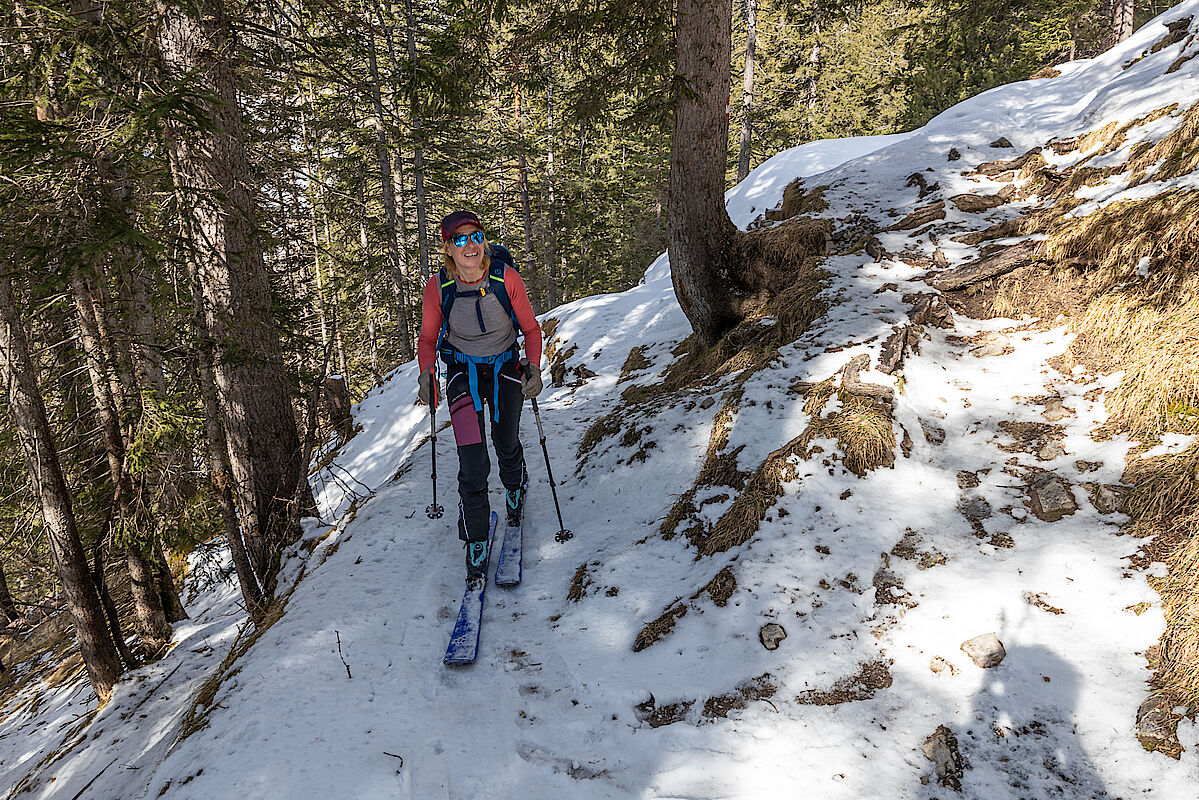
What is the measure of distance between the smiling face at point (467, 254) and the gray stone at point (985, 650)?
4434 mm

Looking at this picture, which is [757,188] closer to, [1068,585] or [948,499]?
[948,499]

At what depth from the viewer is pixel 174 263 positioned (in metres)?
5.14

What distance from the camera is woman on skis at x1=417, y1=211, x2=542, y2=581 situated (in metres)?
5.05

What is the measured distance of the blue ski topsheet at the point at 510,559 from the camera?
505cm

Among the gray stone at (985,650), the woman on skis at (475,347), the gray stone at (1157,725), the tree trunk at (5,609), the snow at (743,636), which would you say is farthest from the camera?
the tree trunk at (5,609)

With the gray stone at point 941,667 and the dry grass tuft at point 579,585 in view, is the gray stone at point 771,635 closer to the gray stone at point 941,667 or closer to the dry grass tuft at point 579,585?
the gray stone at point 941,667

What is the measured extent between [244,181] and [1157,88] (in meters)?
10.9

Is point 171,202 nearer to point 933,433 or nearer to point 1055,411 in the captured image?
point 933,433

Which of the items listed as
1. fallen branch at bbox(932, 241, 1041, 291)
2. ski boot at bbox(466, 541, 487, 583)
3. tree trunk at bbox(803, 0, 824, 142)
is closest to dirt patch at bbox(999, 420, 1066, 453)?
fallen branch at bbox(932, 241, 1041, 291)

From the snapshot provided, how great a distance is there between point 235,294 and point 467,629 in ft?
14.5

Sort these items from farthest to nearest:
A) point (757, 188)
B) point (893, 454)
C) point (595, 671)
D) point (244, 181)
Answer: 1. point (757, 188)
2. point (244, 181)
3. point (893, 454)
4. point (595, 671)

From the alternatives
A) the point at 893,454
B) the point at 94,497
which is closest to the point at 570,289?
the point at 94,497

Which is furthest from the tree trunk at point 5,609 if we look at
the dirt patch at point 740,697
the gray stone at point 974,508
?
the gray stone at point 974,508

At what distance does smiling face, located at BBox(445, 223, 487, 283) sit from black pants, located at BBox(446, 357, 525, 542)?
2.73 feet
